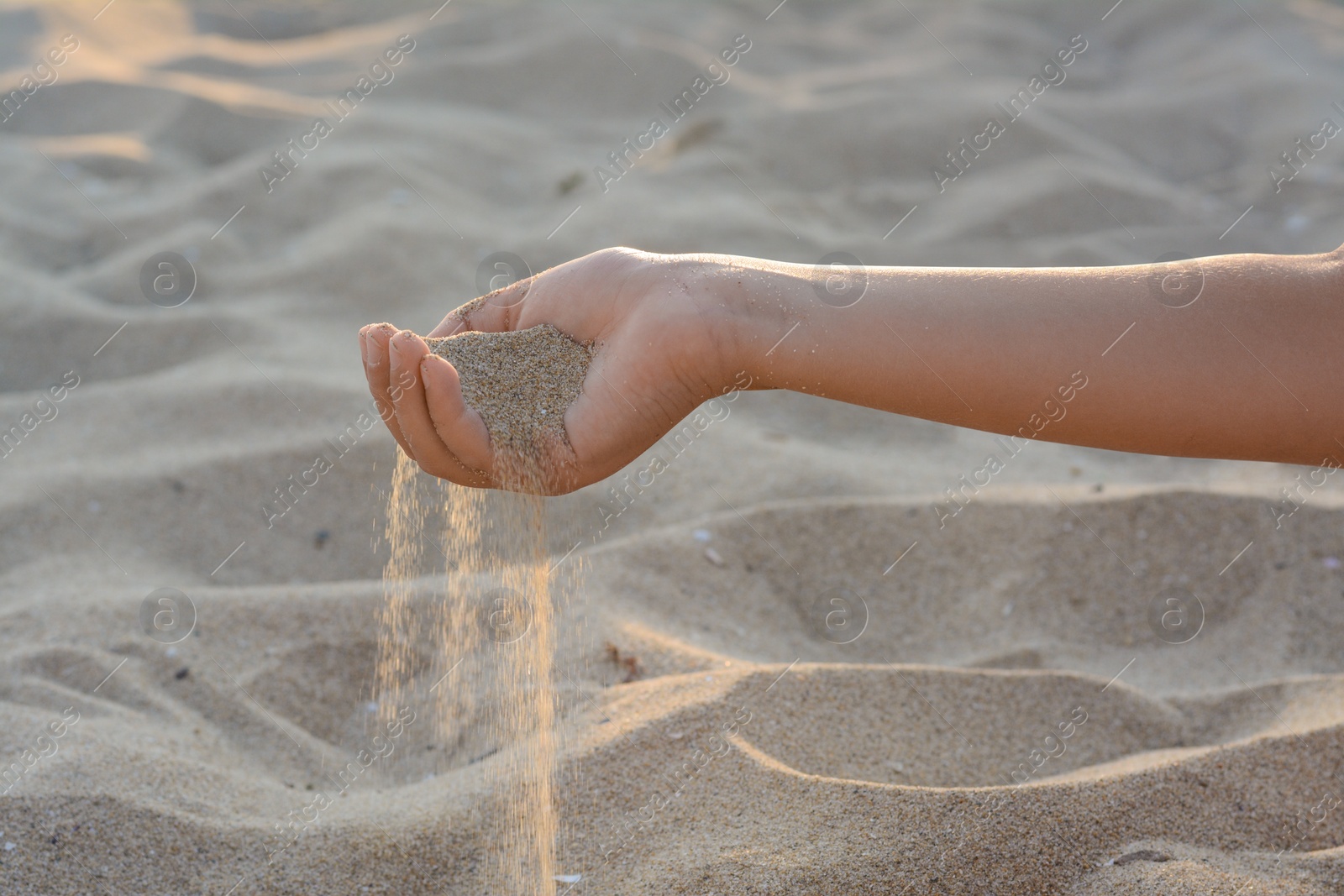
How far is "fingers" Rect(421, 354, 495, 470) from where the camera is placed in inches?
71.8

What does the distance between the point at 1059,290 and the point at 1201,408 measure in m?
0.32

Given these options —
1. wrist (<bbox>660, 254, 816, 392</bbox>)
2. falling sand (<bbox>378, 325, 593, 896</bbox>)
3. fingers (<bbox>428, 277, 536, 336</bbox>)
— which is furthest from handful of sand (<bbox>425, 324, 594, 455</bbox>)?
wrist (<bbox>660, 254, 816, 392</bbox>)

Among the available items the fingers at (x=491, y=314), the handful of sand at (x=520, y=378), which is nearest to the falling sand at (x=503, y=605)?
the handful of sand at (x=520, y=378)

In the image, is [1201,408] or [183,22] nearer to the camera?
[1201,408]

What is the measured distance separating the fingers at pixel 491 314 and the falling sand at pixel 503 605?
0.16 m

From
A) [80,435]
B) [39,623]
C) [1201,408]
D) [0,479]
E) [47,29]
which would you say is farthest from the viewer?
[47,29]

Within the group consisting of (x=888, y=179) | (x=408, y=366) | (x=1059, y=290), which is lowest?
(x=888, y=179)

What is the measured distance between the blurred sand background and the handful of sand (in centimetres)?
65

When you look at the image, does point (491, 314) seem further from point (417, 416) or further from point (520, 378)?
point (417, 416)

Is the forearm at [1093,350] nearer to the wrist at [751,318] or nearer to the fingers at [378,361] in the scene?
the wrist at [751,318]

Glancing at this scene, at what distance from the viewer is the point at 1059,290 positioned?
71.7 inches

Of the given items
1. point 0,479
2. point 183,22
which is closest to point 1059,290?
point 0,479

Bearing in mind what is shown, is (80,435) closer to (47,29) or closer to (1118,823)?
(1118,823)

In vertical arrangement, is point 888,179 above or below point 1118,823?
below
